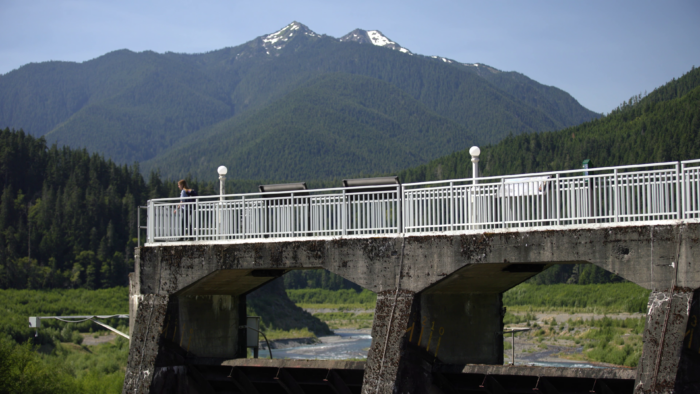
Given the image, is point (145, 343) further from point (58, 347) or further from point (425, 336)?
point (58, 347)

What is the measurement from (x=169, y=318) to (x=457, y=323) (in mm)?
7139

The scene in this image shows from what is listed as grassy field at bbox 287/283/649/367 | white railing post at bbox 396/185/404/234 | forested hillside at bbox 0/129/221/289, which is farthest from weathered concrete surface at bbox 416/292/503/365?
forested hillside at bbox 0/129/221/289

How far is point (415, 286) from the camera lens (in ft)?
50.9

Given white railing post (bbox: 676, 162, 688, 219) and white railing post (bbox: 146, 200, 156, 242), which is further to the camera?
white railing post (bbox: 146, 200, 156, 242)

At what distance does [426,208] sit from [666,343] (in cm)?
566

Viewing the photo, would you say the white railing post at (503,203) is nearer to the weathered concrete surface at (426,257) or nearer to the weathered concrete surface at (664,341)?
the weathered concrete surface at (426,257)

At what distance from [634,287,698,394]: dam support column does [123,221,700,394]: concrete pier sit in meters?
0.02

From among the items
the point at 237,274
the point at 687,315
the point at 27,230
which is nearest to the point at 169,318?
the point at 237,274

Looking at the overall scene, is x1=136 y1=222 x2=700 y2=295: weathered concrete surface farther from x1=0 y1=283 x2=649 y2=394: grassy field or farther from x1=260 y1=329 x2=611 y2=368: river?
x1=260 y1=329 x2=611 y2=368: river

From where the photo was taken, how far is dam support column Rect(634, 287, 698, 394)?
12.2m

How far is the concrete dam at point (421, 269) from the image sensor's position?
13.1m

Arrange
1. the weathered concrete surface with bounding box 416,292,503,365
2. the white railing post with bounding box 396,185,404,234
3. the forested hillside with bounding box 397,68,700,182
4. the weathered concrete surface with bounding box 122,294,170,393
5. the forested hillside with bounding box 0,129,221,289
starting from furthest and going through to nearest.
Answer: the forested hillside with bounding box 397,68,700,182 < the forested hillside with bounding box 0,129,221,289 < the weathered concrete surface with bounding box 122,294,170,393 < the weathered concrete surface with bounding box 416,292,503,365 < the white railing post with bounding box 396,185,404,234

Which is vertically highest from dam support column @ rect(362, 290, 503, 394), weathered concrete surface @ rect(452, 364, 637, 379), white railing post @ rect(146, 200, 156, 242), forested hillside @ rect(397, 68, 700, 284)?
forested hillside @ rect(397, 68, 700, 284)

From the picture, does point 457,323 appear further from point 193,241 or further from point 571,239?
point 193,241
